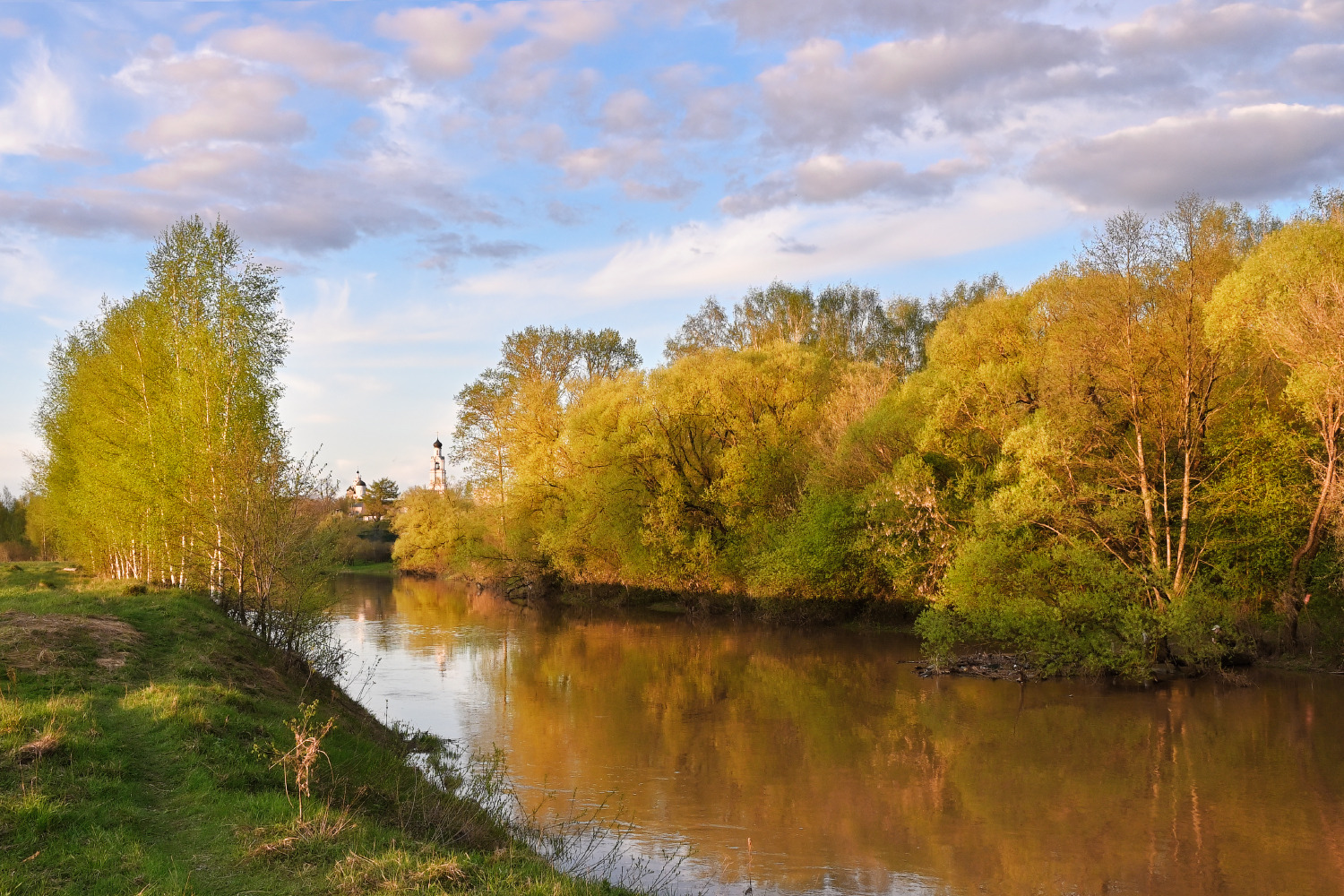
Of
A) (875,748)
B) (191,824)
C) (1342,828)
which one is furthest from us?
(875,748)

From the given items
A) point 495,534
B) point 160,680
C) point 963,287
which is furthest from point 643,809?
point 963,287

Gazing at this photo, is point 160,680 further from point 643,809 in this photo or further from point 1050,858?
point 1050,858

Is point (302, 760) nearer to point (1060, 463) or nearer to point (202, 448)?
point (202, 448)

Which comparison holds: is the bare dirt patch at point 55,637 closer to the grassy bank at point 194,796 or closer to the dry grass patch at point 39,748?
the grassy bank at point 194,796

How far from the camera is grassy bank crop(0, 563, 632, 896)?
24.8 ft

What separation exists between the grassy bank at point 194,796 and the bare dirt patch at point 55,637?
0.15 feet

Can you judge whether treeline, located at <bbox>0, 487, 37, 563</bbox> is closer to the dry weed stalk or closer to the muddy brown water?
the muddy brown water

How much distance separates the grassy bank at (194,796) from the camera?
7.55 m

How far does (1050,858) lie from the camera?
521 inches

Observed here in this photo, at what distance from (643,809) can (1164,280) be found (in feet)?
66.2

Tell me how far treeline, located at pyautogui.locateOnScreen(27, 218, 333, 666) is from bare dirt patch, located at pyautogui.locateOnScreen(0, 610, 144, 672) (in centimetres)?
364

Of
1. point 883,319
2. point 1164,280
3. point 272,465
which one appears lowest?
point 272,465

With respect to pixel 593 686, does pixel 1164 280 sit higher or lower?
higher

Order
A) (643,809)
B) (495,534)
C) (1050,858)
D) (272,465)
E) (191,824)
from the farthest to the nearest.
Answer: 1. (495,534)
2. (272,465)
3. (643,809)
4. (1050,858)
5. (191,824)
